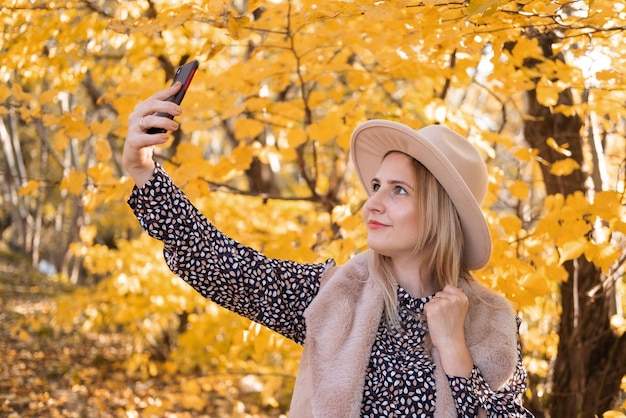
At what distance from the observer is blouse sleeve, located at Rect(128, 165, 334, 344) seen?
159 centimetres

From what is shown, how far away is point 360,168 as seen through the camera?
2064 mm

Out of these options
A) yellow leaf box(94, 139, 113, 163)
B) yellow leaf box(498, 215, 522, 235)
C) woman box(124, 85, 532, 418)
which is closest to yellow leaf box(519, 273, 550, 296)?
yellow leaf box(498, 215, 522, 235)

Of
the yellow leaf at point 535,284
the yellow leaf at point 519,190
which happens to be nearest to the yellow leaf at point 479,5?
the yellow leaf at point 535,284

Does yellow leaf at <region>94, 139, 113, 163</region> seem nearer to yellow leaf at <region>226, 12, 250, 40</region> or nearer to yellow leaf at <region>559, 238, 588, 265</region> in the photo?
yellow leaf at <region>226, 12, 250, 40</region>

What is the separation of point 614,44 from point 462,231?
3.51ft

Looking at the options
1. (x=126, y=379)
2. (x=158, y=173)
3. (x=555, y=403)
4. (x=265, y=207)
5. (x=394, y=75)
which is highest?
(x=394, y=75)

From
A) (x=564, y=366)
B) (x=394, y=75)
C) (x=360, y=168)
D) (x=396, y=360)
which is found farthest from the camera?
(x=564, y=366)

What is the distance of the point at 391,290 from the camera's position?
182cm

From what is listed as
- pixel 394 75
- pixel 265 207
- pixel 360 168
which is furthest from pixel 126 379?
pixel 360 168

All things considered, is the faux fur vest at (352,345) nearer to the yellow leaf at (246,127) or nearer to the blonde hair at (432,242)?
the blonde hair at (432,242)

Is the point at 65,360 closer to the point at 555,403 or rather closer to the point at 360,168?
the point at 555,403

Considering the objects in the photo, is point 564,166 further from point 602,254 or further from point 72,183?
point 72,183

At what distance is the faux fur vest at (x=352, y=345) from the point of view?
163 cm

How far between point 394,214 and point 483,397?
0.51 metres
